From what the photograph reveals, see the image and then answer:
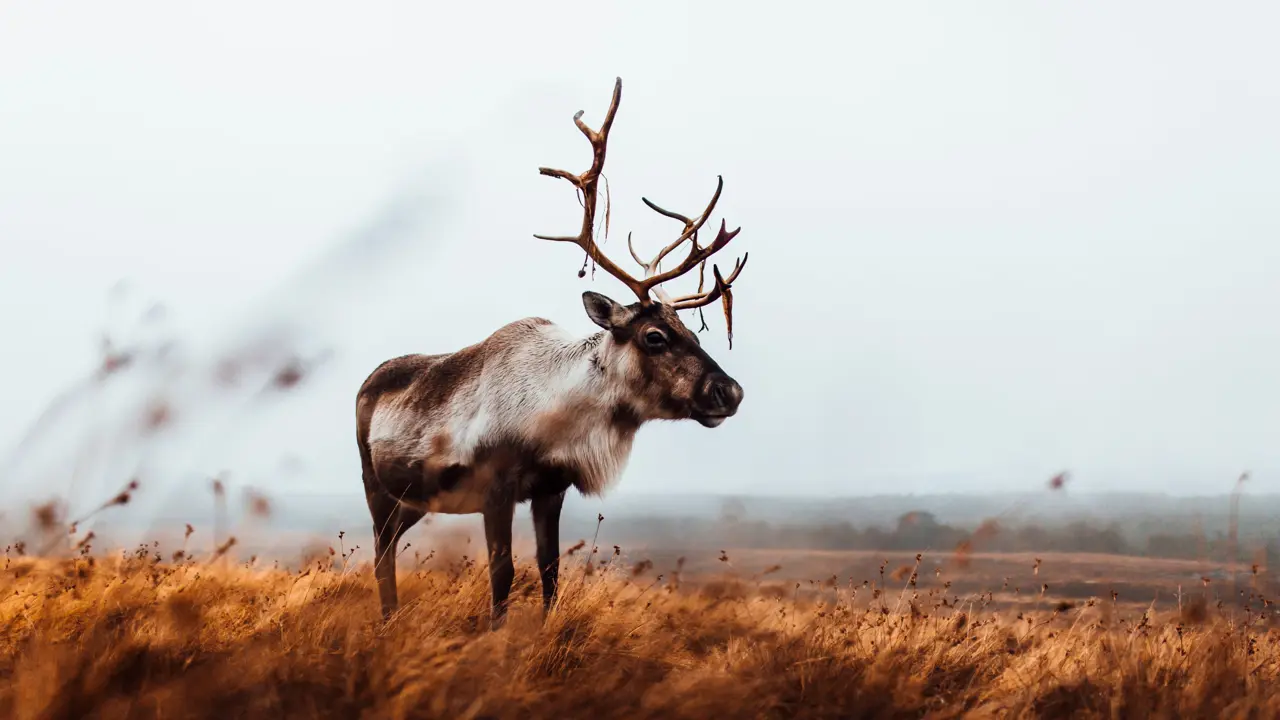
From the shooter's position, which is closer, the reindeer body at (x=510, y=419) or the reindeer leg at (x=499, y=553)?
the reindeer leg at (x=499, y=553)

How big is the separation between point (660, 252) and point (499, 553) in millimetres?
2765

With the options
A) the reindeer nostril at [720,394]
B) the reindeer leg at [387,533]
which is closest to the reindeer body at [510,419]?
the reindeer leg at [387,533]

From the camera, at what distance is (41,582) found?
683 centimetres

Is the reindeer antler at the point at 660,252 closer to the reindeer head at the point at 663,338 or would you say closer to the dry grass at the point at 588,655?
the reindeer head at the point at 663,338

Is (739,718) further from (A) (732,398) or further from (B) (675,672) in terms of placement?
(A) (732,398)

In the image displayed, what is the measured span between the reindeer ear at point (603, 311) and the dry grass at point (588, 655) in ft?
5.73

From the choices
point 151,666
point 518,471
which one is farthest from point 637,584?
point 151,666

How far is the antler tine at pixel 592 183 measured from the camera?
26.6ft

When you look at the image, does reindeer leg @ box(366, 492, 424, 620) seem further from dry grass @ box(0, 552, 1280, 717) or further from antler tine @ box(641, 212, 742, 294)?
antler tine @ box(641, 212, 742, 294)

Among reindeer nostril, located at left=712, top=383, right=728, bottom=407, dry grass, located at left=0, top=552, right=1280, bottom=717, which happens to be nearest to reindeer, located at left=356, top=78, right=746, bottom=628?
reindeer nostril, located at left=712, top=383, right=728, bottom=407

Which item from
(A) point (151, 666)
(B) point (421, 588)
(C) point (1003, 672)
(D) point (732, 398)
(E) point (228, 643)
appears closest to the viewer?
(A) point (151, 666)

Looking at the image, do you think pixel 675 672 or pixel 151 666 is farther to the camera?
pixel 675 672

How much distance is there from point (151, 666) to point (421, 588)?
3.46m

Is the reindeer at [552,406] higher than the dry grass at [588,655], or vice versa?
the reindeer at [552,406]
